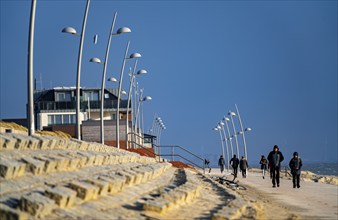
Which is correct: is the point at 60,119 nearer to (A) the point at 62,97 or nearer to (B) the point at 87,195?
(A) the point at 62,97

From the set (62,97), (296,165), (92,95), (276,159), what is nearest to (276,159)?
(276,159)

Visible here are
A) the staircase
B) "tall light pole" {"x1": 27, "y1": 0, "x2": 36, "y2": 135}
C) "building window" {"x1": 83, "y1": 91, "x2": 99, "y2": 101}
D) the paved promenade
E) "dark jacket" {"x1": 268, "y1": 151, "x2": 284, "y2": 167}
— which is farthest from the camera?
"building window" {"x1": 83, "y1": 91, "x2": 99, "y2": 101}

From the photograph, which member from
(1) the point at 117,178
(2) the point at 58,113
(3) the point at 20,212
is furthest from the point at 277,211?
(2) the point at 58,113

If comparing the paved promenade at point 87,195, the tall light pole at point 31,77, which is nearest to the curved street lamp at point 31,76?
the tall light pole at point 31,77

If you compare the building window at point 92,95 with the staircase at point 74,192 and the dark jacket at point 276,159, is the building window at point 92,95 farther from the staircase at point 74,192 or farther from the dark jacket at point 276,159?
the staircase at point 74,192

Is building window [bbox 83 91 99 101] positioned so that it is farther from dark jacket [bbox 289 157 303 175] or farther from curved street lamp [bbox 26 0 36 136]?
curved street lamp [bbox 26 0 36 136]

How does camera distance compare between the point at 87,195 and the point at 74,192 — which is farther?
the point at 87,195

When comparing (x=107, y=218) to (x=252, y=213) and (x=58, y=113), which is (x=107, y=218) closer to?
(x=252, y=213)

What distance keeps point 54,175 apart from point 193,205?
10.8ft

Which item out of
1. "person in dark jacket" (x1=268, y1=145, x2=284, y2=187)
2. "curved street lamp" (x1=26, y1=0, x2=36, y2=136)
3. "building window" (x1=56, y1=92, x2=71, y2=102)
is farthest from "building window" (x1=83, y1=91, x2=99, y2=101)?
"curved street lamp" (x1=26, y1=0, x2=36, y2=136)

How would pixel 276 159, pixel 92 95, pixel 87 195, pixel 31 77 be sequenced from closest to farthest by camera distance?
pixel 87 195 < pixel 31 77 < pixel 276 159 < pixel 92 95

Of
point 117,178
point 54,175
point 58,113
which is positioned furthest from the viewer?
point 58,113

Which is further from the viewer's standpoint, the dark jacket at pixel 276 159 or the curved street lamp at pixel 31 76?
the dark jacket at pixel 276 159

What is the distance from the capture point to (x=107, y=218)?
38.1ft
